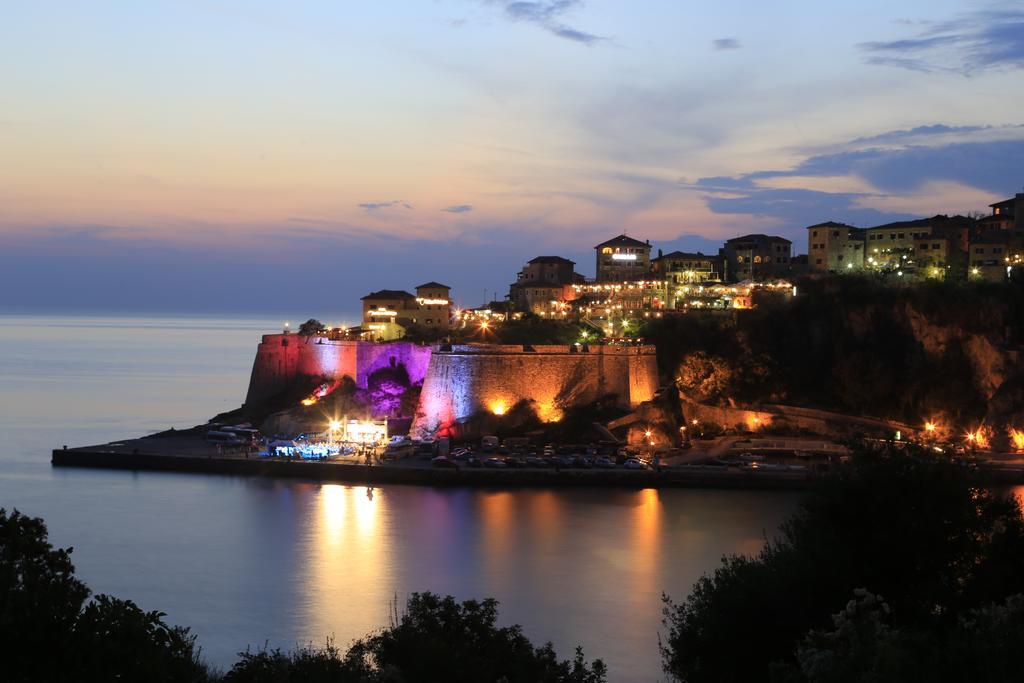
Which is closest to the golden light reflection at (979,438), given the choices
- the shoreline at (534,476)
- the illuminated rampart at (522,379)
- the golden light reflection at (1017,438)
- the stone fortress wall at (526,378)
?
the golden light reflection at (1017,438)

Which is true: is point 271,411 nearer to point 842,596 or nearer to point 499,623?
Answer: point 499,623

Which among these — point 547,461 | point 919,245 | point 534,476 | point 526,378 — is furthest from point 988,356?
point 534,476

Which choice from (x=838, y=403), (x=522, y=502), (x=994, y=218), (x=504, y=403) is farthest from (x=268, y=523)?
(x=994, y=218)

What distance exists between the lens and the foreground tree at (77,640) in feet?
18.6

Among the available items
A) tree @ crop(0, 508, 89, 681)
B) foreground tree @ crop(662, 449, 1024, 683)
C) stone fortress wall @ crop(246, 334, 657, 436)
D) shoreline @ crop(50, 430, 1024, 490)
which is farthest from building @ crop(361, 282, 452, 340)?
tree @ crop(0, 508, 89, 681)

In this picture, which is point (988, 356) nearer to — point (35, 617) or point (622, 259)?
point (622, 259)

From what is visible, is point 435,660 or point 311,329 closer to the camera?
point 435,660

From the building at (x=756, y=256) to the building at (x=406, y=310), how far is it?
9.46 m

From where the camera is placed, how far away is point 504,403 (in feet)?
73.1

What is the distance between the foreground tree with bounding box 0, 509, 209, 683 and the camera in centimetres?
567

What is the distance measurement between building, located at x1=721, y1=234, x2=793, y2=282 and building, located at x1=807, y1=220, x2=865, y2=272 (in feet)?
5.07

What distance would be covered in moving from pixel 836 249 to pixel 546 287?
27.6ft

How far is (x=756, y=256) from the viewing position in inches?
1324

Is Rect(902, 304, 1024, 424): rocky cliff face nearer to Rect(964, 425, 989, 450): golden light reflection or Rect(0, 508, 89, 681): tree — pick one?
Rect(964, 425, 989, 450): golden light reflection
